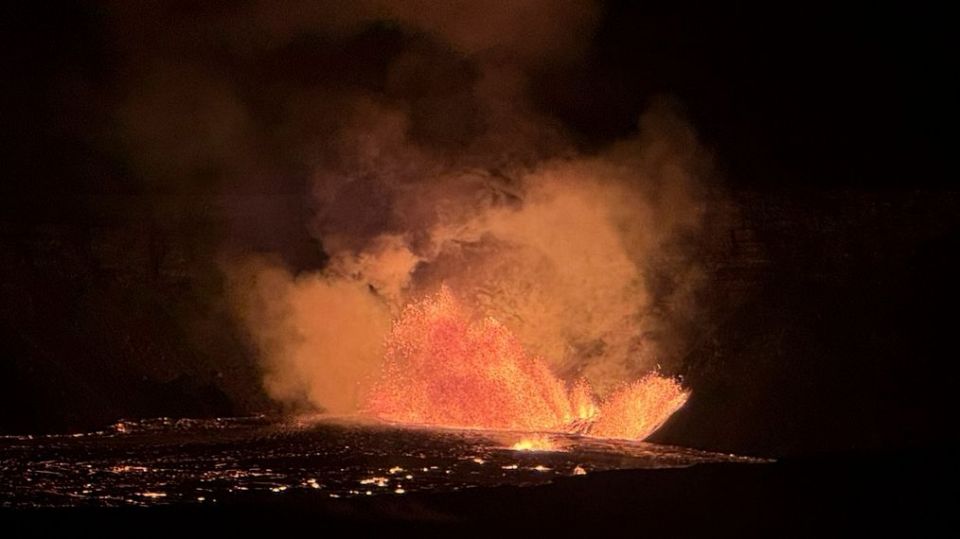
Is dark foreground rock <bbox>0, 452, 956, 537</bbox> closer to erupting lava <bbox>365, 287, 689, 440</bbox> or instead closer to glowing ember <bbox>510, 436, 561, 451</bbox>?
glowing ember <bbox>510, 436, 561, 451</bbox>

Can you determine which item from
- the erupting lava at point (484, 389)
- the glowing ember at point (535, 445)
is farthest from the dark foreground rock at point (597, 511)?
the erupting lava at point (484, 389)

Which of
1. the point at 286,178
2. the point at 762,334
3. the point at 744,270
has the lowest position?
the point at 762,334

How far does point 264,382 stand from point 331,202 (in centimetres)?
292

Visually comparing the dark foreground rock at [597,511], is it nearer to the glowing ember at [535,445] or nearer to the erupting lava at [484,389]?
the glowing ember at [535,445]

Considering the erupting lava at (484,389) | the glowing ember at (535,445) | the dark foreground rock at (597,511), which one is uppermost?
the erupting lava at (484,389)

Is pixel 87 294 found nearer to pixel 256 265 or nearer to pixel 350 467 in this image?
pixel 256 265

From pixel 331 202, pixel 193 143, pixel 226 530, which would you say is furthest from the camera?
pixel 193 143

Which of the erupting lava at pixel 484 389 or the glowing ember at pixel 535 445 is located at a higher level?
the erupting lava at pixel 484 389

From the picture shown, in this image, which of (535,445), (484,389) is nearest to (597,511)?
(535,445)

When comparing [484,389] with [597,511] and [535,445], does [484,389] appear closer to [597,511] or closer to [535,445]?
[535,445]

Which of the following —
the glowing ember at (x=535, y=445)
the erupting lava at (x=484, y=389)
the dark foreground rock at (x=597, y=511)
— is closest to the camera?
the dark foreground rock at (x=597, y=511)

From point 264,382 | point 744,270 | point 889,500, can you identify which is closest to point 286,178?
point 264,382

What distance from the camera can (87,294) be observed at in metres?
14.6

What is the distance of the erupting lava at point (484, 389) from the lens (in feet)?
42.4
